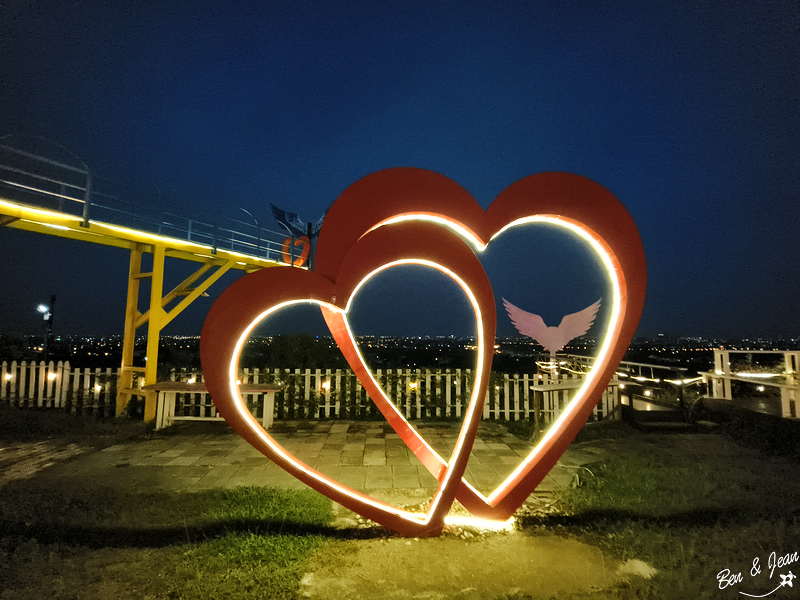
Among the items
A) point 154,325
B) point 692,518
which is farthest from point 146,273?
point 692,518

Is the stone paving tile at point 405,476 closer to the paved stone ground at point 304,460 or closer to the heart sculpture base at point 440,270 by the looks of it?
the paved stone ground at point 304,460

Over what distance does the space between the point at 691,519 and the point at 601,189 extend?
381 cm

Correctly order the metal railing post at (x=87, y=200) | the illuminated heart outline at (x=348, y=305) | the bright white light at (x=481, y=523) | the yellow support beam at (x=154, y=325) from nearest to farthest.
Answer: the illuminated heart outline at (x=348, y=305)
the bright white light at (x=481, y=523)
the metal railing post at (x=87, y=200)
the yellow support beam at (x=154, y=325)

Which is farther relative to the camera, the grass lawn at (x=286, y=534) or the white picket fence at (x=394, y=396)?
the white picket fence at (x=394, y=396)

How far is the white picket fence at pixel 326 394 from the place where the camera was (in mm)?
9352

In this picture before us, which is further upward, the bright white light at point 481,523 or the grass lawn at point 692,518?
the grass lawn at point 692,518

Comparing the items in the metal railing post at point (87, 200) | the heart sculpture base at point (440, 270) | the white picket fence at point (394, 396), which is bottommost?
the white picket fence at point (394, 396)

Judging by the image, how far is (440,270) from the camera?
12.6ft

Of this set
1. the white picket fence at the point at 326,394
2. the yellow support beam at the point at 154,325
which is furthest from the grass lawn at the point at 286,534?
the white picket fence at the point at 326,394

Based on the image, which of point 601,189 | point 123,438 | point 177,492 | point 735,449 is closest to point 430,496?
point 177,492

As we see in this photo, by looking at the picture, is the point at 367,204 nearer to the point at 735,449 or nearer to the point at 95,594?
the point at 95,594

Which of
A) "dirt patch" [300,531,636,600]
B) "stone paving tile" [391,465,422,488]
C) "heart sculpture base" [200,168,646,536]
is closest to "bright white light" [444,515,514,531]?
"dirt patch" [300,531,636,600]

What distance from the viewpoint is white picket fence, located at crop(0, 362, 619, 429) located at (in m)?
9.35

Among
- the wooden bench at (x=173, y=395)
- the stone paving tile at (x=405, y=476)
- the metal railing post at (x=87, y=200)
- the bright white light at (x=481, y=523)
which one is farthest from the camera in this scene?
the wooden bench at (x=173, y=395)
